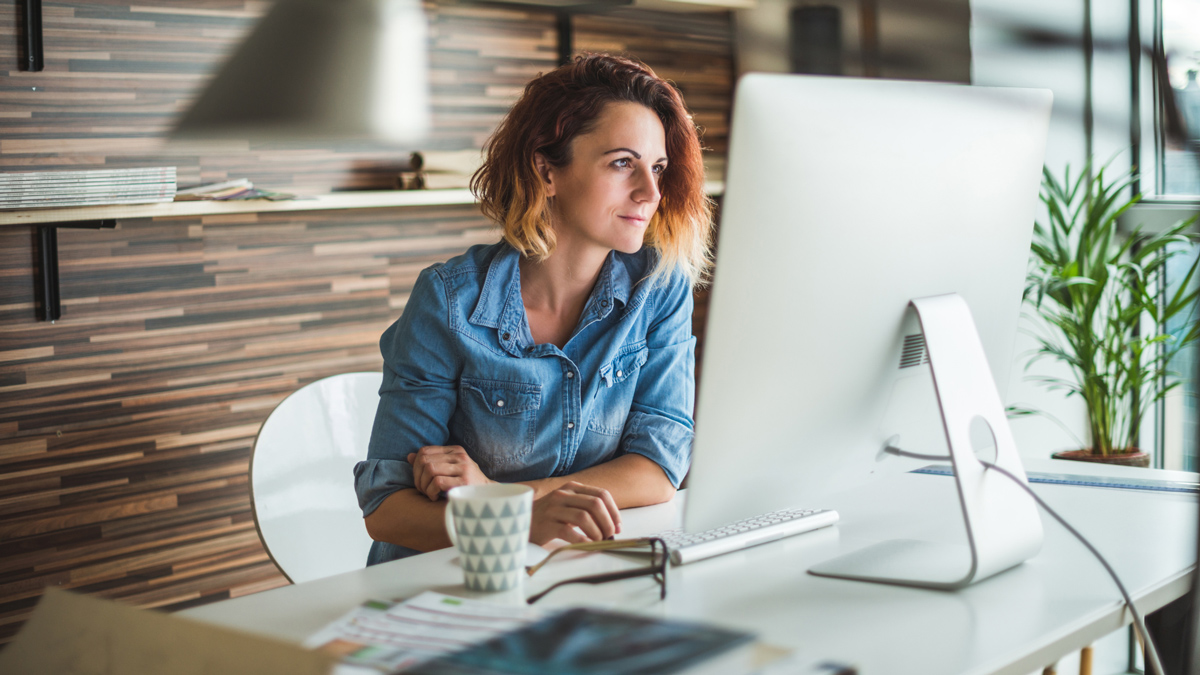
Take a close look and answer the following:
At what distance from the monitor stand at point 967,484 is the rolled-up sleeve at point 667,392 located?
443mm

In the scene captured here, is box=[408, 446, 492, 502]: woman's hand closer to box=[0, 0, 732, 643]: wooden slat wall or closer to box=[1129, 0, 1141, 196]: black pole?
box=[0, 0, 732, 643]: wooden slat wall

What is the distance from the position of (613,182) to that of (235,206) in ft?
3.21

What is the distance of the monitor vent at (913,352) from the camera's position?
1.02 meters

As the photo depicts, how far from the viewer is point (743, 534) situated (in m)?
1.14

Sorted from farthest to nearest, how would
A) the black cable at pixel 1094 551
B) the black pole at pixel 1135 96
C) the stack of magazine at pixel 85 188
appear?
the black pole at pixel 1135 96, the stack of magazine at pixel 85 188, the black cable at pixel 1094 551

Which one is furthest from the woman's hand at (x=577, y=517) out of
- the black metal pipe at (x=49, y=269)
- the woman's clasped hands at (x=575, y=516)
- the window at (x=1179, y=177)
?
the window at (x=1179, y=177)

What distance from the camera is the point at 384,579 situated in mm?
1050

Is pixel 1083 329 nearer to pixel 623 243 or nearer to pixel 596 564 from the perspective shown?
pixel 623 243

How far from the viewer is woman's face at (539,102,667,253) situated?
156cm

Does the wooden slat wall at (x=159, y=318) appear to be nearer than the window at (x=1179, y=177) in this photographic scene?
Yes

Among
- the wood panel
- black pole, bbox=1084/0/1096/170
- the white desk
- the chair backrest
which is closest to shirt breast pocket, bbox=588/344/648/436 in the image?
the white desk

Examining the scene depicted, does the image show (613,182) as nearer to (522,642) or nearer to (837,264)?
(837,264)

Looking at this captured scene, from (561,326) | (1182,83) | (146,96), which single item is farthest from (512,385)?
(1182,83)

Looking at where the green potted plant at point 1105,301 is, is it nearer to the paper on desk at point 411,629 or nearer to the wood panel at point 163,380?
the wood panel at point 163,380
